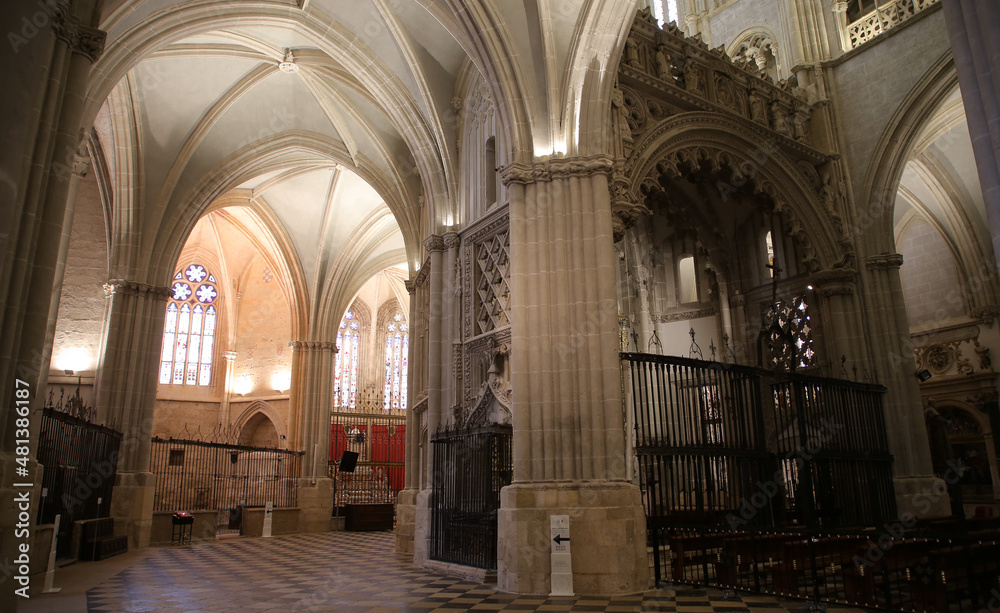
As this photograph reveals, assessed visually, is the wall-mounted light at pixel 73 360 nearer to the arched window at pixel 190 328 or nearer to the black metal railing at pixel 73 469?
the black metal railing at pixel 73 469

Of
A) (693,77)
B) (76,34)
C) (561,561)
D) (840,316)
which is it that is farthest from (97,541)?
(840,316)

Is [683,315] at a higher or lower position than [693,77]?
lower

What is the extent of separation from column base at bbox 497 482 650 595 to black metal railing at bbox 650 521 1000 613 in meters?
0.38

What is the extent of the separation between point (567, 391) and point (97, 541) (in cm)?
944

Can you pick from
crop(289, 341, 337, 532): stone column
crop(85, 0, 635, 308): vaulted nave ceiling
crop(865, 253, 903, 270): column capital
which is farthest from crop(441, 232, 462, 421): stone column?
crop(289, 341, 337, 532): stone column

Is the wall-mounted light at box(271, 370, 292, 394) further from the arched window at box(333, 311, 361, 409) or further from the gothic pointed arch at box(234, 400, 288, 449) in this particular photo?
the arched window at box(333, 311, 361, 409)

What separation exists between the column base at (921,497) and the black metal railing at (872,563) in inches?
222

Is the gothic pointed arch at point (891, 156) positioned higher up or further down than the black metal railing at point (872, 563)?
higher up

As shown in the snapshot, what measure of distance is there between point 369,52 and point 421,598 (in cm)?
1091

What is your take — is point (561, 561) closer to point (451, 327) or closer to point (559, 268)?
point (559, 268)

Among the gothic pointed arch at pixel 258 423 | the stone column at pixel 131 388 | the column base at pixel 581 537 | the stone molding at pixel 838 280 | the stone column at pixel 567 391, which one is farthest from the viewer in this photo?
the gothic pointed arch at pixel 258 423

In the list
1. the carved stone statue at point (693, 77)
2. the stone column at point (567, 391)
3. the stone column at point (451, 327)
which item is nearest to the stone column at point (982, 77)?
the stone column at point (567, 391)

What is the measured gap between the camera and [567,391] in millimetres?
9445

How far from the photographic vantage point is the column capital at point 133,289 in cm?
1669
